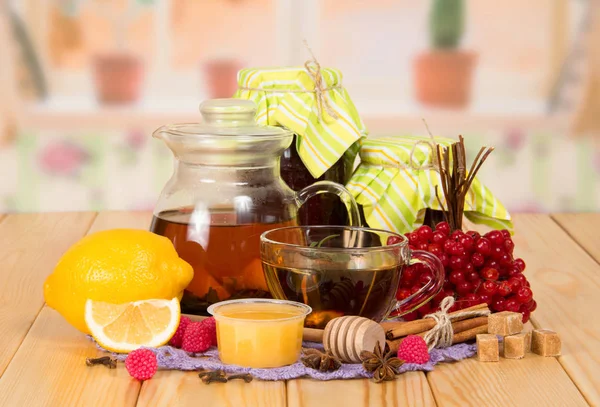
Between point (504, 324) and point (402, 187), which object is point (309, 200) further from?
point (504, 324)

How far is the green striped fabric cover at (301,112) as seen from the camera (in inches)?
61.9

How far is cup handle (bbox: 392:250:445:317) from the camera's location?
1.30 meters

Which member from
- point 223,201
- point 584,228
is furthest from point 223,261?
point 584,228

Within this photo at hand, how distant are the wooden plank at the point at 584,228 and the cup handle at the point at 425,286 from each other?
2.11 ft

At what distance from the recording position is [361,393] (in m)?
1.11

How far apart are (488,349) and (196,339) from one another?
0.37m

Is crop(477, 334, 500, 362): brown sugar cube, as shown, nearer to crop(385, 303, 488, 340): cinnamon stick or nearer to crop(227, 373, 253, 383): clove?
crop(385, 303, 488, 340): cinnamon stick

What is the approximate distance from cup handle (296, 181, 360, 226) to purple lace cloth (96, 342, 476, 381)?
0.83ft

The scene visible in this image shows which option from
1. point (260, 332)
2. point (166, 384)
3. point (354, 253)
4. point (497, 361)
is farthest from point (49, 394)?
point (497, 361)

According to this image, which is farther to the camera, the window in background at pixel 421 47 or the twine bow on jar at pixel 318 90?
the window in background at pixel 421 47

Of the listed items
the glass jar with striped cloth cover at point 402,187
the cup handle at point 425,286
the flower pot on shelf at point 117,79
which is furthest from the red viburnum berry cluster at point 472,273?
the flower pot on shelf at point 117,79

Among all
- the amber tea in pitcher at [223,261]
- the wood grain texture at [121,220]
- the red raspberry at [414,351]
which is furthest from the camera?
the wood grain texture at [121,220]

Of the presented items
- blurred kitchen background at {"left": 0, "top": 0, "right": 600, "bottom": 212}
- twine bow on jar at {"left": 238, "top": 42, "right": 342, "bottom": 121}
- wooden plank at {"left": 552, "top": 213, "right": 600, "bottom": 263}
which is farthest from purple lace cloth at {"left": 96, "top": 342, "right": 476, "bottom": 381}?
blurred kitchen background at {"left": 0, "top": 0, "right": 600, "bottom": 212}

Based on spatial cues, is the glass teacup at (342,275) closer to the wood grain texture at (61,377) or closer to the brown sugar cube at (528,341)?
the brown sugar cube at (528,341)
